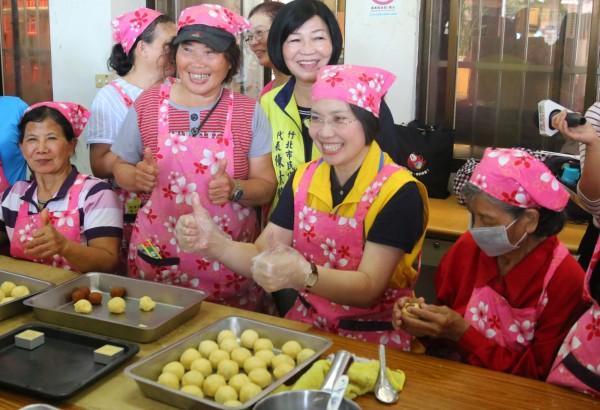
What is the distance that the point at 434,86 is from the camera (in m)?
4.14

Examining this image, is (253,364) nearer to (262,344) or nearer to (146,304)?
(262,344)

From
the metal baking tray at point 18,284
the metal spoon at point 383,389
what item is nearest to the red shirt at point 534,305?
the metal spoon at point 383,389

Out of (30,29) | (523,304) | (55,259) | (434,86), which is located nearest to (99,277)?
(55,259)

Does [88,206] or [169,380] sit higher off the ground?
[88,206]

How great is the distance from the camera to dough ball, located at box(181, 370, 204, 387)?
4.96ft

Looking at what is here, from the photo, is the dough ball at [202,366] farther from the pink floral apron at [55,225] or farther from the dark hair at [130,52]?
the dark hair at [130,52]

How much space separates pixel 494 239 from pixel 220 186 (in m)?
0.91

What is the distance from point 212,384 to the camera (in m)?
1.51

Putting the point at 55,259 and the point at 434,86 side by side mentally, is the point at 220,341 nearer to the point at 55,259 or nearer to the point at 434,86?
the point at 55,259

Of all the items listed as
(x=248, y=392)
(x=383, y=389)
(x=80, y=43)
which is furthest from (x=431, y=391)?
(x=80, y=43)

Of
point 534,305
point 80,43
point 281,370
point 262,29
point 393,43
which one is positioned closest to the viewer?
point 281,370

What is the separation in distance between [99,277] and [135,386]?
0.69m

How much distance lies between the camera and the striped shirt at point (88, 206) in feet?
7.96

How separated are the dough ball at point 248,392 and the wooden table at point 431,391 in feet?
0.56
